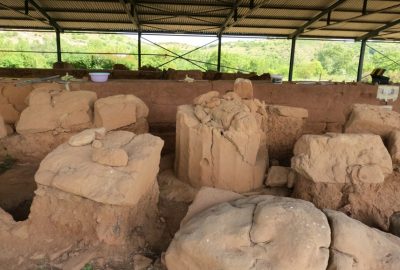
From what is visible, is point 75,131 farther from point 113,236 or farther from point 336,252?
point 336,252

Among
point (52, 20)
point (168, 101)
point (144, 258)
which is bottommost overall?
point (144, 258)

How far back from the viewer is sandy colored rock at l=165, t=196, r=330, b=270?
1.76m

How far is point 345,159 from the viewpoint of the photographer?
3.01 meters

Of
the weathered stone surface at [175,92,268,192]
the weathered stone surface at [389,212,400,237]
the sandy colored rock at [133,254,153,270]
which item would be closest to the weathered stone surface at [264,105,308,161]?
the weathered stone surface at [175,92,268,192]

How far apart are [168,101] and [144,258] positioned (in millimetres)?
3133

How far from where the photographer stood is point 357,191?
2.94 meters

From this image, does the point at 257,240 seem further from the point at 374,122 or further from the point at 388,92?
the point at 388,92

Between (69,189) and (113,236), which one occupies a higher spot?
(69,189)

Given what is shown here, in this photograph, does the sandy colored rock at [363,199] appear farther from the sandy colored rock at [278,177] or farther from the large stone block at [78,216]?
the large stone block at [78,216]

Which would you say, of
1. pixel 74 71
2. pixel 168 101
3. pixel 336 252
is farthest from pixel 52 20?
pixel 336 252

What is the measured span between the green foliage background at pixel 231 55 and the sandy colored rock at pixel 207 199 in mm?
14916

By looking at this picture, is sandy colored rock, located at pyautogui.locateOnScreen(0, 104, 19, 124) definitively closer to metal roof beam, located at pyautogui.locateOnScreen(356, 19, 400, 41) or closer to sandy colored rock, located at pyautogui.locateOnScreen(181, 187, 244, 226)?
sandy colored rock, located at pyautogui.locateOnScreen(181, 187, 244, 226)

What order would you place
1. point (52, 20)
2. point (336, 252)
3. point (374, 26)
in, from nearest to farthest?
point (336, 252)
point (52, 20)
point (374, 26)

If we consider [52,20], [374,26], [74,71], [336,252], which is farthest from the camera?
[374,26]
